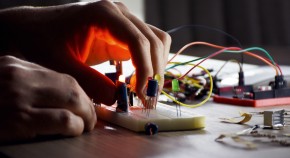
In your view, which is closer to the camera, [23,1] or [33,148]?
[33,148]

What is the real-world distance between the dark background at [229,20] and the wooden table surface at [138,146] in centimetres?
179

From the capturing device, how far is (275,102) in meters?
1.22

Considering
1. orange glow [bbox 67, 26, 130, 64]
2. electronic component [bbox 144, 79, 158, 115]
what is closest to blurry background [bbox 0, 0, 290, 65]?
orange glow [bbox 67, 26, 130, 64]

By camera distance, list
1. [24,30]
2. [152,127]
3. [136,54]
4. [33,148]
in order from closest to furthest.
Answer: [33,148] → [152,127] → [136,54] → [24,30]

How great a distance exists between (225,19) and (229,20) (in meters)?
0.02

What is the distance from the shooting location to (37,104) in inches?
30.7

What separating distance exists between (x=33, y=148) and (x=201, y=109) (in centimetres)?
49

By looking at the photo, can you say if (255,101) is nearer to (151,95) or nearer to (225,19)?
(151,95)

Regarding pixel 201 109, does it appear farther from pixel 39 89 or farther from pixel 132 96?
pixel 39 89

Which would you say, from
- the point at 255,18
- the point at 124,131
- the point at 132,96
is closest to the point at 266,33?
the point at 255,18

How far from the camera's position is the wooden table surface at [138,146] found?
706mm

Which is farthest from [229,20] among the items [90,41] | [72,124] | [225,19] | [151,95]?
[72,124]

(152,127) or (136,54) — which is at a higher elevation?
(136,54)

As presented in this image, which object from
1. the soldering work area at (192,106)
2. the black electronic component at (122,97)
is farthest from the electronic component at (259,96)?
the black electronic component at (122,97)
